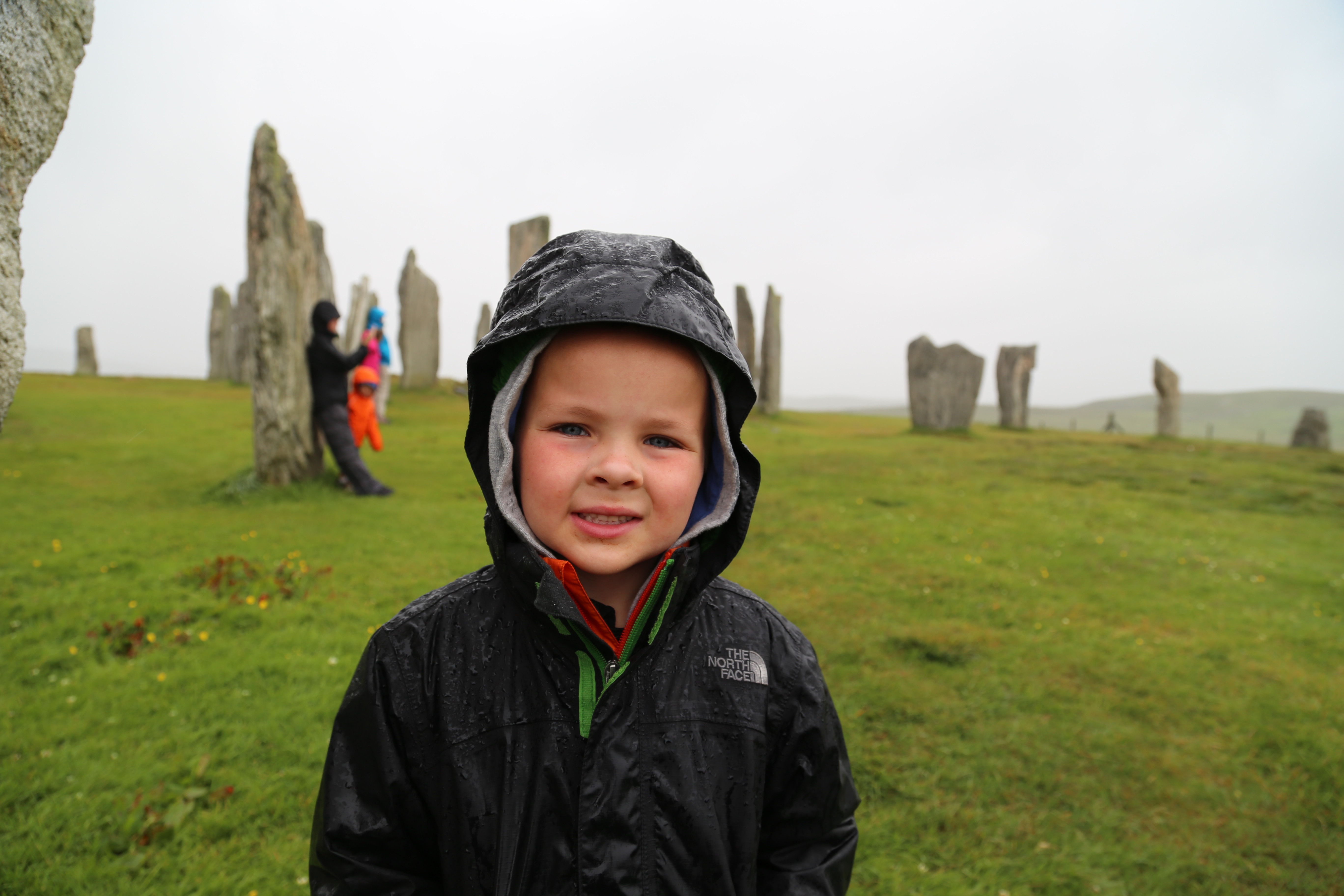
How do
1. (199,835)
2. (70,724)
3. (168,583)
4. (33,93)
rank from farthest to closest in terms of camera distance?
(168,583) < (70,724) < (199,835) < (33,93)

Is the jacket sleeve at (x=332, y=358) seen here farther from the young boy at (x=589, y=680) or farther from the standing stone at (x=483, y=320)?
the standing stone at (x=483, y=320)

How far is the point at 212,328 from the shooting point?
23.8 meters

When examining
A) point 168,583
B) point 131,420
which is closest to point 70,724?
point 168,583

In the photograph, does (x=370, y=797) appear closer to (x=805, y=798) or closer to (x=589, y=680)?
(x=589, y=680)

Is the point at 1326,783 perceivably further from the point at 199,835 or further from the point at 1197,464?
the point at 1197,464

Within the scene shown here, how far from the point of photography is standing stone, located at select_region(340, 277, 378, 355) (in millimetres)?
15414

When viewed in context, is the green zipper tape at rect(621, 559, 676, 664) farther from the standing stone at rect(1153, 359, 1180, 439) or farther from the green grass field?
the standing stone at rect(1153, 359, 1180, 439)

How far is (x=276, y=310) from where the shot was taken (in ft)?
27.6

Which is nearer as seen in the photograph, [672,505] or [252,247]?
[672,505]

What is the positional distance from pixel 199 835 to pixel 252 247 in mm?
7297

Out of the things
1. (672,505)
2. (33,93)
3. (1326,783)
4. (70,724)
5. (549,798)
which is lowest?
(1326,783)

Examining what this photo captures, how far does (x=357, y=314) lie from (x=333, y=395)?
7.49 m

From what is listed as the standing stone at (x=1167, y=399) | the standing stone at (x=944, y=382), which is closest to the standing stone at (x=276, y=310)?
the standing stone at (x=944, y=382)

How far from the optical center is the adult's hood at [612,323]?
1489 mm
